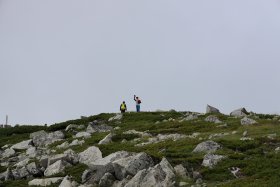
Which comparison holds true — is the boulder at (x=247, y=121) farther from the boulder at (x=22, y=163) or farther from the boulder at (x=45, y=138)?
the boulder at (x=22, y=163)

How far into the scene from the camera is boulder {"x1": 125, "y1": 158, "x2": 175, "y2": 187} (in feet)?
101

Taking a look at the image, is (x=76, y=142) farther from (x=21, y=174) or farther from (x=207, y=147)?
(x=207, y=147)

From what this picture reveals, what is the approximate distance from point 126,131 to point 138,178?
76.7 ft

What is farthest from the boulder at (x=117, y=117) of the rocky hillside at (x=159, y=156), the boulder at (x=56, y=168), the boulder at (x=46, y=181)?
the boulder at (x=46, y=181)

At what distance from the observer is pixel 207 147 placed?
3878 cm

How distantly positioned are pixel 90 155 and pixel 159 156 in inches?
235

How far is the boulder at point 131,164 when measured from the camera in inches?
1293

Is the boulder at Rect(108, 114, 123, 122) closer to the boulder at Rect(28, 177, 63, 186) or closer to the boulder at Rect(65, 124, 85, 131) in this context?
the boulder at Rect(65, 124, 85, 131)

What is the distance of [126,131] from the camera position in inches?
2146

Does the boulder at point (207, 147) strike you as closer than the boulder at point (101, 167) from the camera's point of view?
No

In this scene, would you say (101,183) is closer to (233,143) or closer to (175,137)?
(233,143)

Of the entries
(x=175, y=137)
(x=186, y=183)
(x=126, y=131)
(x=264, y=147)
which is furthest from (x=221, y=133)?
(x=186, y=183)

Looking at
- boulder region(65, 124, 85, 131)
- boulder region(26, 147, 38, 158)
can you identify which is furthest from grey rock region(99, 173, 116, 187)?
boulder region(65, 124, 85, 131)

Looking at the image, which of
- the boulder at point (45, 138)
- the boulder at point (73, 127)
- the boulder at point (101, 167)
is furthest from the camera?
the boulder at point (73, 127)
